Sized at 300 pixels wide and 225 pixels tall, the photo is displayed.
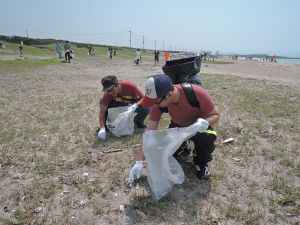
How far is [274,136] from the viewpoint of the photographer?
4953 millimetres

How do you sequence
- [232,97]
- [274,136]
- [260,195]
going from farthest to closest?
[232,97]
[274,136]
[260,195]

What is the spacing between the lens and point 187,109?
318cm

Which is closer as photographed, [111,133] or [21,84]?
[111,133]

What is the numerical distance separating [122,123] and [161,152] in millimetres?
2028

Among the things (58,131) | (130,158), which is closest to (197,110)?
(130,158)

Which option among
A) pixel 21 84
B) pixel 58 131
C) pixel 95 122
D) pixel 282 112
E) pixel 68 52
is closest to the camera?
pixel 58 131

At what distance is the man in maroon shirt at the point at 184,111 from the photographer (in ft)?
9.21

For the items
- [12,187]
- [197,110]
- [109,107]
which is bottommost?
[12,187]

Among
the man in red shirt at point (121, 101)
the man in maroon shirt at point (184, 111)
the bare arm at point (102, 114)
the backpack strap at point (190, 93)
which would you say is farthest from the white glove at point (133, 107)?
the backpack strap at point (190, 93)

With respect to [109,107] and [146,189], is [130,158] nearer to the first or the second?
[146,189]

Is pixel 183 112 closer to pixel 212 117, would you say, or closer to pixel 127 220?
pixel 212 117

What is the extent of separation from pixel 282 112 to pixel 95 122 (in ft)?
14.2

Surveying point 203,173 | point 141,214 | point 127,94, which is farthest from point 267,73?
point 141,214

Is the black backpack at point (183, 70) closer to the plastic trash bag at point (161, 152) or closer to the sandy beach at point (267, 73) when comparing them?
the plastic trash bag at point (161, 152)
